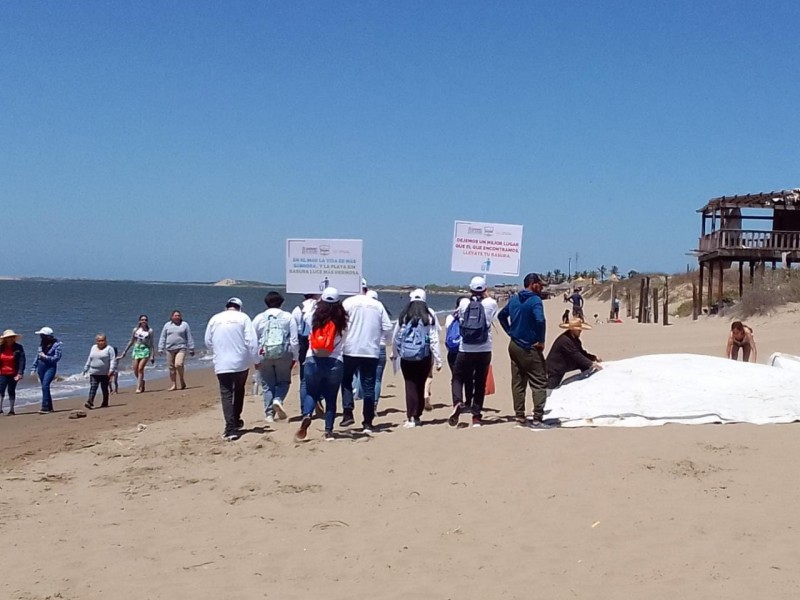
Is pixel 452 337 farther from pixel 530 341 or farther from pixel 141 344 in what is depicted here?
pixel 141 344

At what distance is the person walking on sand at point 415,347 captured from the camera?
28.4 feet

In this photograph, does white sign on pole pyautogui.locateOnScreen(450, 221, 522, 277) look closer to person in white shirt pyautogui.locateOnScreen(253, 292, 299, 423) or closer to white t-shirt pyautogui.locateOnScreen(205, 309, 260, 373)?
person in white shirt pyautogui.locateOnScreen(253, 292, 299, 423)

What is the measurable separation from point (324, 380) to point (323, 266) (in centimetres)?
212

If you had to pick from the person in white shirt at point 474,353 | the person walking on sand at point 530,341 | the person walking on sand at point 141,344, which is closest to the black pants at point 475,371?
the person in white shirt at point 474,353

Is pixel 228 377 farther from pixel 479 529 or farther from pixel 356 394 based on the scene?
pixel 479 529

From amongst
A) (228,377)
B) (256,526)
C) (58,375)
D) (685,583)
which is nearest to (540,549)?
(685,583)

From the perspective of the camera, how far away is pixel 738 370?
8.62 meters

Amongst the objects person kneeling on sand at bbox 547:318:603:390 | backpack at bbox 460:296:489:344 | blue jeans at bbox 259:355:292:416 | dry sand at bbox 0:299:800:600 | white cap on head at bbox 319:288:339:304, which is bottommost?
dry sand at bbox 0:299:800:600

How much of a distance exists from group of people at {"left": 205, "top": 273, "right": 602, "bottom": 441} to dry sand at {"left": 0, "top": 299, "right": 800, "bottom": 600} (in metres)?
0.39

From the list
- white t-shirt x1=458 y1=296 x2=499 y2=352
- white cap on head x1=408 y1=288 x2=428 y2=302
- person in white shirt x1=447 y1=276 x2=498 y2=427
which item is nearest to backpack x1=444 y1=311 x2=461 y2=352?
white t-shirt x1=458 y1=296 x2=499 y2=352

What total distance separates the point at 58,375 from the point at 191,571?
1700 centimetres

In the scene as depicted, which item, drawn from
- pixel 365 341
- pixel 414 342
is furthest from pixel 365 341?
pixel 414 342

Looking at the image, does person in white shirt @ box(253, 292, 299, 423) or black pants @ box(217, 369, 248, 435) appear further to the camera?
person in white shirt @ box(253, 292, 299, 423)

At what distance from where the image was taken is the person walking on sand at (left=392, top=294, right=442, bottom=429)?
28.4 ft
